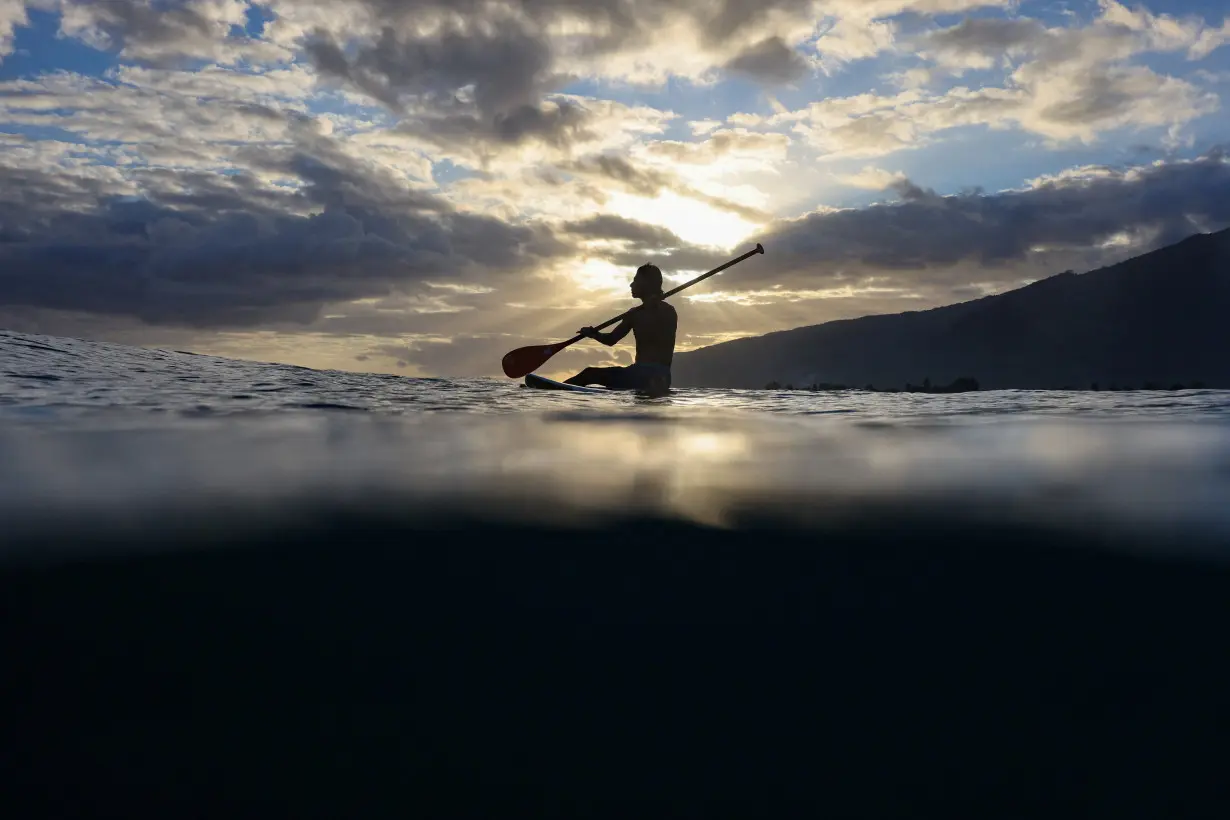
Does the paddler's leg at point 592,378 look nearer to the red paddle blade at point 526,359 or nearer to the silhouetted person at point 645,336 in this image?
the silhouetted person at point 645,336

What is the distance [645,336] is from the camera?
14078mm

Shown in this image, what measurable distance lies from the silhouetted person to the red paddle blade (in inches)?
95.5

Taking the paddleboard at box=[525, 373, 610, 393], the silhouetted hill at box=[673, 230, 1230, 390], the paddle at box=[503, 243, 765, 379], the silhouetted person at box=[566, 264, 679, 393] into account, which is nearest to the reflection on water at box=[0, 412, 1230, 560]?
the paddleboard at box=[525, 373, 610, 393]

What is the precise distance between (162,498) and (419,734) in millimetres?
3191

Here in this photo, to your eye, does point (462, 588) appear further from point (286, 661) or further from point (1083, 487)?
point (1083, 487)

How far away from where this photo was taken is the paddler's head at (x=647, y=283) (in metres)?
14.0

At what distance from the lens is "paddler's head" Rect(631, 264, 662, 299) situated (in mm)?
13953

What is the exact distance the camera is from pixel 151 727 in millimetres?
1874

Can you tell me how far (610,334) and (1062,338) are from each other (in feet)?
462

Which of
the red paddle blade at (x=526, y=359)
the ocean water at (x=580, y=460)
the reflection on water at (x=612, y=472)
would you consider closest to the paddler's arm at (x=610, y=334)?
the red paddle blade at (x=526, y=359)

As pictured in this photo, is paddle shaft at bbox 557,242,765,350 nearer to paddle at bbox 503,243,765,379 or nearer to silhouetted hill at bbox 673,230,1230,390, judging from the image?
paddle at bbox 503,243,765,379

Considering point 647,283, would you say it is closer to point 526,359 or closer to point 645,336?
A: point 645,336

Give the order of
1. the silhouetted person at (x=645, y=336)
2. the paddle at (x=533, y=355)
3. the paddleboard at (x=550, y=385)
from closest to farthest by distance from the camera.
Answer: the paddleboard at (x=550, y=385) → the silhouetted person at (x=645, y=336) → the paddle at (x=533, y=355)

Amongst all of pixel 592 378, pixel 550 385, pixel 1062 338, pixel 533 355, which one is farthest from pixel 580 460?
pixel 1062 338
